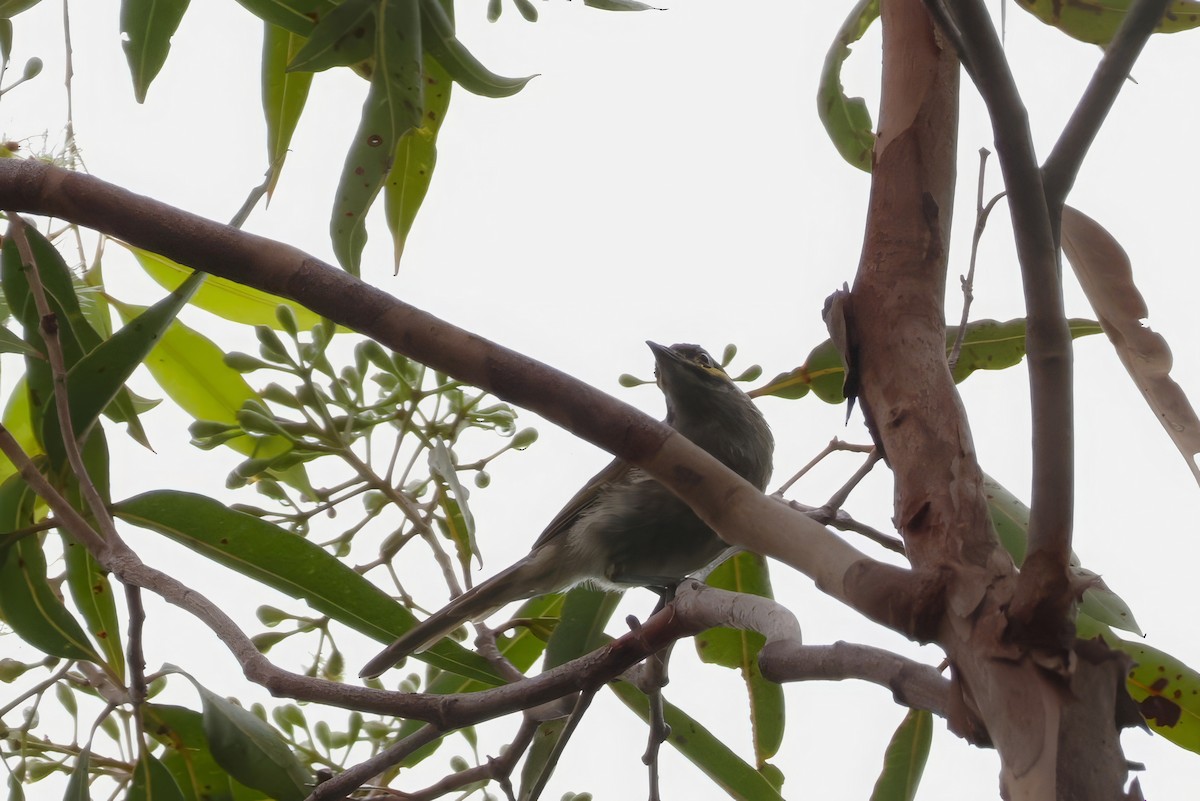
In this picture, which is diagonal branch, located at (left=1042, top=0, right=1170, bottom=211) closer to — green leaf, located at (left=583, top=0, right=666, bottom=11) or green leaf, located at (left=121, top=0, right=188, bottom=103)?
green leaf, located at (left=583, top=0, right=666, bottom=11)

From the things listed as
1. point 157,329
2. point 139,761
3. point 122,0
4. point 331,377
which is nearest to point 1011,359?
point 331,377

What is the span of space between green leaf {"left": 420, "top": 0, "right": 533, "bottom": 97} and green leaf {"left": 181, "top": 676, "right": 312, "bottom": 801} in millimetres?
1219

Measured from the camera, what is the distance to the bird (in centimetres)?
265

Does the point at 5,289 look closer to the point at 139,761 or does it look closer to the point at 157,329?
the point at 157,329

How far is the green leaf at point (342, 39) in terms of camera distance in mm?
1896

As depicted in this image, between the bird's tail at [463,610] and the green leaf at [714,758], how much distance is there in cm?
46

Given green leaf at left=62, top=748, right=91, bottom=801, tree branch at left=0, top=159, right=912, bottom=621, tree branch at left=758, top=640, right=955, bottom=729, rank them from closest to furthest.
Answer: tree branch at left=758, top=640, right=955, bottom=729
tree branch at left=0, top=159, right=912, bottom=621
green leaf at left=62, top=748, right=91, bottom=801

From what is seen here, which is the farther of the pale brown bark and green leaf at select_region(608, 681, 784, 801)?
green leaf at select_region(608, 681, 784, 801)

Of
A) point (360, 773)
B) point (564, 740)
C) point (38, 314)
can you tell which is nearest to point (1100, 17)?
point (564, 740)

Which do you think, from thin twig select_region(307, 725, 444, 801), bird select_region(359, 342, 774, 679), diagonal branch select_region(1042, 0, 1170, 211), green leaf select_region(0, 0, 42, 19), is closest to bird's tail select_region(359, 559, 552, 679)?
bird select_region(359, 342, 774, 679)

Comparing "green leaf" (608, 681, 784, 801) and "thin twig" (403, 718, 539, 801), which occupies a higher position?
"green leaf" (608, 681, 784, 801)

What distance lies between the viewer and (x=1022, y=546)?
190cm

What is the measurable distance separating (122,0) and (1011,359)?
194 centimetres

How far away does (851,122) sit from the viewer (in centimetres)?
231
